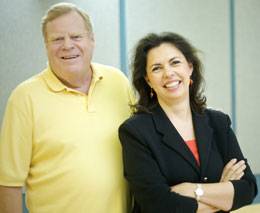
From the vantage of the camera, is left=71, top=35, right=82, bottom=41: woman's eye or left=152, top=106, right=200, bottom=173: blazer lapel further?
left=71, top=35, right=82, bottom=41: woman's eye

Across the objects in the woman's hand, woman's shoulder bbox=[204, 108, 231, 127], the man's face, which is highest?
the man's face

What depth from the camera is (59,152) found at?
5.65 ft

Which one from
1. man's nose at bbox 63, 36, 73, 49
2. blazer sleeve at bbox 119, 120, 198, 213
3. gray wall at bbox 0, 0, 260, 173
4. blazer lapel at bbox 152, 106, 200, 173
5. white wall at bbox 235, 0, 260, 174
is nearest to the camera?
blazer sleeve at bbox 119, 120, 198, 213

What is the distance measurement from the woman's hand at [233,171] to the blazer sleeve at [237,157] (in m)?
0.02

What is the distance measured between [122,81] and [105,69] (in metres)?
0.11

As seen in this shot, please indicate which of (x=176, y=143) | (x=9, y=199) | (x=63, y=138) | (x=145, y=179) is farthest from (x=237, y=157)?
(x=9, y=199)

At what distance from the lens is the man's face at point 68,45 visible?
1.79m

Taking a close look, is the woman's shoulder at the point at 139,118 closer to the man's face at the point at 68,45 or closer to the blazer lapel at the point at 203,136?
the blazer lapel at the point at 203,136

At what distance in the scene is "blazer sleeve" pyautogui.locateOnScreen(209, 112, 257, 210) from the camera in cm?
167

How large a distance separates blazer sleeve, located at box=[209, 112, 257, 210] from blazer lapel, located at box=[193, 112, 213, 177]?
0.19 ft

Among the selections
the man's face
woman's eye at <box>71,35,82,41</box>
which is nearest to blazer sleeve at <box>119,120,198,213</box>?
the man's face

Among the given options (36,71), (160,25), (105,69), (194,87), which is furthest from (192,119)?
(160,25)

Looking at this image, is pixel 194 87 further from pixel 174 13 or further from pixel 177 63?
pixel 174 13

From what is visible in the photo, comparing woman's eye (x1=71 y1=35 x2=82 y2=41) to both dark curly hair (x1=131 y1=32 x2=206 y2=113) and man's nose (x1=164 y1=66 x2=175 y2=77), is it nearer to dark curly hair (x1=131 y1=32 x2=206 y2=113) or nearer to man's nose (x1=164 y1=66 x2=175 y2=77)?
dark curly hair (x1=131 y1=32 x2=206 y2=113)
